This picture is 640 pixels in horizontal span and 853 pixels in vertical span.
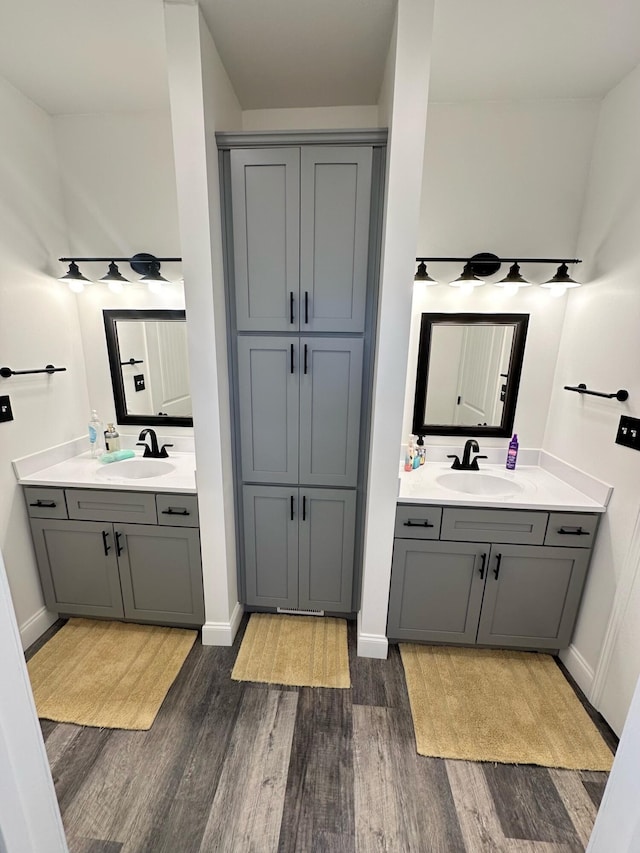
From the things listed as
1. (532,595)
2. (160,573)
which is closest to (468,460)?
(532,595)

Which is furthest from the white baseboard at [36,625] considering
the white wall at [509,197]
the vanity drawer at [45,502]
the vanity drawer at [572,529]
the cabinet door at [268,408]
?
Answer: the vanity drawer at [572,529]

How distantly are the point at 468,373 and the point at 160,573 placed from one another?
204 cm

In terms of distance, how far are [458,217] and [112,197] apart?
191 centimetres

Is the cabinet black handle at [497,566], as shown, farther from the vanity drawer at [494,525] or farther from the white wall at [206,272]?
the white wall at [206,272]

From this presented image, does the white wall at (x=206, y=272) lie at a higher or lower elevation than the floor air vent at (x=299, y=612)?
higher

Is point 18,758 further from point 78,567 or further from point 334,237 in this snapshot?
point 334,237

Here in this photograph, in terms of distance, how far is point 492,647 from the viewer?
196 cm

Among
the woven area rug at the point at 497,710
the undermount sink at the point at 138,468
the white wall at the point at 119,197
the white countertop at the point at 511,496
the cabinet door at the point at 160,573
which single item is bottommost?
the woven area rug at the point at 497,710

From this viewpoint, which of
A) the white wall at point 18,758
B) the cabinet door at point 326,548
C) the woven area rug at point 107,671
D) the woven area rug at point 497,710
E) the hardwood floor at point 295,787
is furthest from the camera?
the cabinet door at point 326,548

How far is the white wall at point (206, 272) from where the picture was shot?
137 centimetres

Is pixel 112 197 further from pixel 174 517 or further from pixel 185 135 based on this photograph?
pixel 174 517

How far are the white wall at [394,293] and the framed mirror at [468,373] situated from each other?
62cm

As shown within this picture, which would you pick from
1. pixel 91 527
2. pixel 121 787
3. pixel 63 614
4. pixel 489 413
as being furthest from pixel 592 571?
pixel 63 614

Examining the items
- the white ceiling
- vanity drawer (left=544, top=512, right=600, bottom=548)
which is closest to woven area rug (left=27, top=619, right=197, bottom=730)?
vanity drawer (left=544, top=512, right=600, bottom=548)
